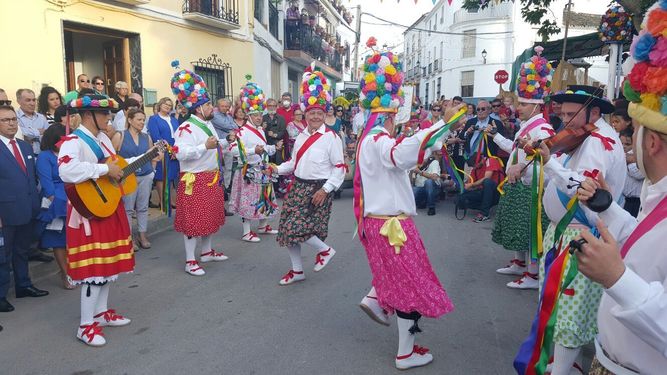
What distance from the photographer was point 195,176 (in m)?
5.69

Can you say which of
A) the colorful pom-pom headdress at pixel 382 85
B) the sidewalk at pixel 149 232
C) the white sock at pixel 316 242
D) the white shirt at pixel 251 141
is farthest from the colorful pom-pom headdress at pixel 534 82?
the sidewalk at pixel 149 232

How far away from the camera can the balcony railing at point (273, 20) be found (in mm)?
18219

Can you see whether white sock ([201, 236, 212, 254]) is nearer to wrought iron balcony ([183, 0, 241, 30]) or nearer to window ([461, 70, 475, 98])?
wrought iron balcony ([183, 0, 241, 30])

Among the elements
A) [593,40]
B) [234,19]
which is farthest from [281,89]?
[593,40]

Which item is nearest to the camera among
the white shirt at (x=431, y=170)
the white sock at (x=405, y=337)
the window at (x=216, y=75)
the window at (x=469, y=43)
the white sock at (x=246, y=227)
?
the white sock at (x=405, y=337)

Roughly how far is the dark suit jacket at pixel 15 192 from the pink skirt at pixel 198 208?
1.49 meters

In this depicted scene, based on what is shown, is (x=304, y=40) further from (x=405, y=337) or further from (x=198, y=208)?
(x=405, y=337)

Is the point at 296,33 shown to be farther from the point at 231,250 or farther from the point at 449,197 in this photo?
the point at 231,250

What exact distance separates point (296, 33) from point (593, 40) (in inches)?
504

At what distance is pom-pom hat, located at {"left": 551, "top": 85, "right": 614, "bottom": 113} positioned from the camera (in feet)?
10.9

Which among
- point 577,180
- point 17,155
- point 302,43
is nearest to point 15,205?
point 17,155

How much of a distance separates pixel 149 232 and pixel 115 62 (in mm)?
5170

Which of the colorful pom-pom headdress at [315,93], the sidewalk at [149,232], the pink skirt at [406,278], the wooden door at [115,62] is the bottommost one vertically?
the sidewalk at [149,232]

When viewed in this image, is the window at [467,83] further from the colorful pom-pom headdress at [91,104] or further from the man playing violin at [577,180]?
the colorful pom-pom headdress at [91,104]
